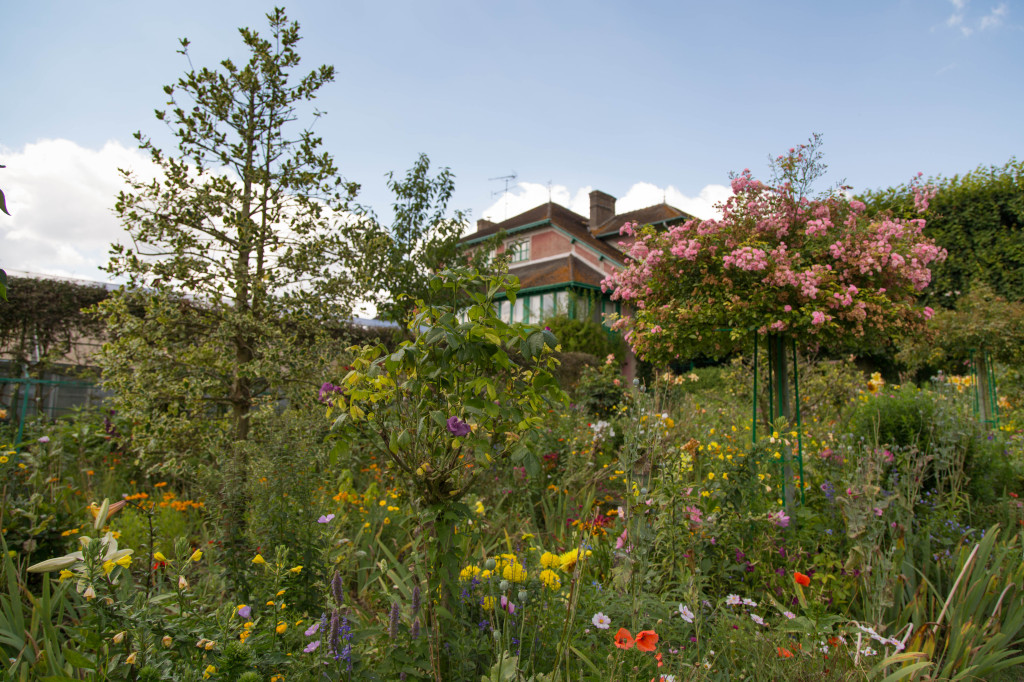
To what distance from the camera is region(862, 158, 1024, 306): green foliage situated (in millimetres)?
12078

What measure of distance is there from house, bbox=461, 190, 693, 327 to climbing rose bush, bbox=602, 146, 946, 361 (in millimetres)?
13033

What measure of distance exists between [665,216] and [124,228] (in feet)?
63.4

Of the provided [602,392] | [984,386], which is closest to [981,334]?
[984,386]

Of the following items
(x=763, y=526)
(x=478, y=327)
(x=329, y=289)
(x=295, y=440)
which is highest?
(x=329, y=289)

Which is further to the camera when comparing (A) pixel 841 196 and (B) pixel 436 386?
(A) pixel 841 196

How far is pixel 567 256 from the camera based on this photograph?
20.3m

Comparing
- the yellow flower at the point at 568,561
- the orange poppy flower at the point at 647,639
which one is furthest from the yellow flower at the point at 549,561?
the orange poppy flower at the point at 647,639

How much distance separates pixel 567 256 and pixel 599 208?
372cm

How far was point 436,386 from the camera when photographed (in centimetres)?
178

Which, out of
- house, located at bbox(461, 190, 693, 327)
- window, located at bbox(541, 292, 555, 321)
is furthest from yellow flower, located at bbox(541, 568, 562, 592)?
window, located at bbox(541, 292, 555, 321)

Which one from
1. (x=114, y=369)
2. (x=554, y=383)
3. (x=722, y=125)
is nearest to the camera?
(x=554, y=383)

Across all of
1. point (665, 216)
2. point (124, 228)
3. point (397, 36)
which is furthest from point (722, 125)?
point (665, 216)

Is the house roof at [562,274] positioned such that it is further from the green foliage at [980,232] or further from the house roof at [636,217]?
the green foliage at [980,232]

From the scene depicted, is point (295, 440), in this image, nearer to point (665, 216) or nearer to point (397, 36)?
point (397, 36)
